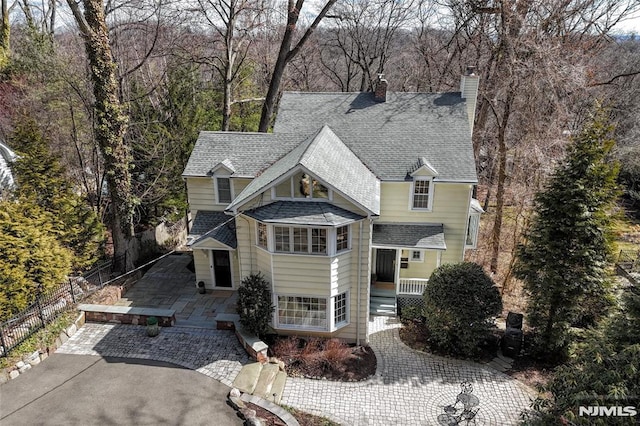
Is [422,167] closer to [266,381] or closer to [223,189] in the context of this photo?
[223,189]

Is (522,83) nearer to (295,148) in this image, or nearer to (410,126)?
(410,126)

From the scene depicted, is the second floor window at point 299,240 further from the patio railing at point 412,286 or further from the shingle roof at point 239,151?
the patio railing at point 412,286

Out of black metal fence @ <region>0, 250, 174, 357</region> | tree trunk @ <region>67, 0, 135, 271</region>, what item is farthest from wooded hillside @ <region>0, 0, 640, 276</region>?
black metal fence @ <region>0, 250, 174, 357</region>

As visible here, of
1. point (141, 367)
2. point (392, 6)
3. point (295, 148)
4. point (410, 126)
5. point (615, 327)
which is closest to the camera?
point (615, 327)

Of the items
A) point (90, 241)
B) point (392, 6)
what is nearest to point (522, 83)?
point (392, 6)

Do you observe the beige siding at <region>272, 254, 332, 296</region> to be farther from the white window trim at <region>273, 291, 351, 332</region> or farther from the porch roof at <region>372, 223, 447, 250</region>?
the porch roof at <region>372, 223, 447, 250</region>

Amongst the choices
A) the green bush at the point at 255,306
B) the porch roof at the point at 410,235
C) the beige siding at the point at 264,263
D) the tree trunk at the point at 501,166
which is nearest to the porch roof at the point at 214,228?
the beige siding at the point at 264,263

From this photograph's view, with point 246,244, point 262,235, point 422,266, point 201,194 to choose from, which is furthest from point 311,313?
A: point 201,194
